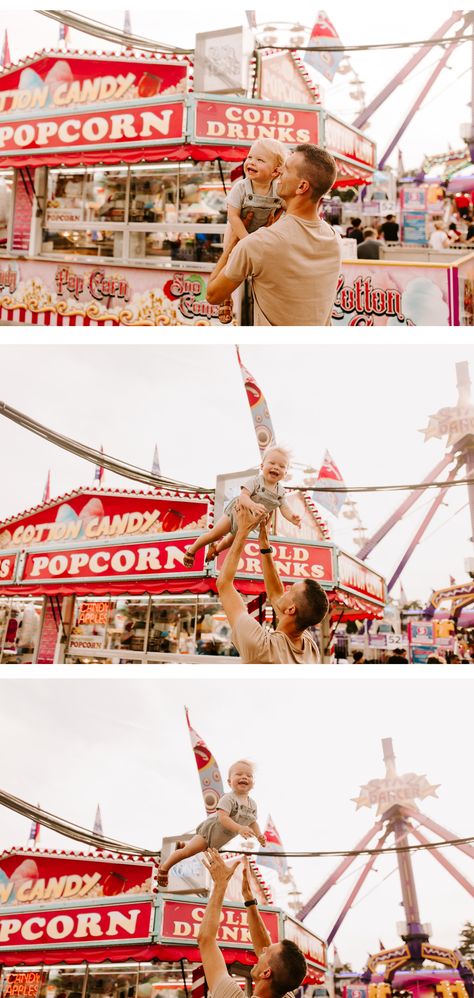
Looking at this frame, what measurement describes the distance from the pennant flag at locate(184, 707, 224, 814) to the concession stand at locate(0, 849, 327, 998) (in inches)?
9.6

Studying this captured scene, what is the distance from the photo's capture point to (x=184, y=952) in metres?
3.38

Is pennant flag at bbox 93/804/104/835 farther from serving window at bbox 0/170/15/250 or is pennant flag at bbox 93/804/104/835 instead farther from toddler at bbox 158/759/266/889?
serving window at bbox 0/170/15/250

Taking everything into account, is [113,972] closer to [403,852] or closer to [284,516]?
[403,852]

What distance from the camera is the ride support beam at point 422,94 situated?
468 centimetres

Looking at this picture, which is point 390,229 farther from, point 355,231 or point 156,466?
point 156,466

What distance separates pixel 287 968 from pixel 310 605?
104 cm

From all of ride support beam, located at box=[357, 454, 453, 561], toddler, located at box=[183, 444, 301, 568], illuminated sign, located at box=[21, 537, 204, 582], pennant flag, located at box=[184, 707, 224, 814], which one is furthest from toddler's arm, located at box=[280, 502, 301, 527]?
pennant flag, located at box=[184, 707, 224, 814]

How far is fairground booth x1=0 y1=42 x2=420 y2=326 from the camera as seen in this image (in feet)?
15.6

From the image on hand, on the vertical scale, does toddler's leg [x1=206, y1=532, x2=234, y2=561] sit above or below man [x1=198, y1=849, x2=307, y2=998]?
above

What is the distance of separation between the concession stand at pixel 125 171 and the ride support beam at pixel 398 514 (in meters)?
1.38

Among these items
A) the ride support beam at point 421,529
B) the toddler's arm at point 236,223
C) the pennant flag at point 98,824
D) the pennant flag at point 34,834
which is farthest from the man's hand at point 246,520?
the pennant flag at point 34,834

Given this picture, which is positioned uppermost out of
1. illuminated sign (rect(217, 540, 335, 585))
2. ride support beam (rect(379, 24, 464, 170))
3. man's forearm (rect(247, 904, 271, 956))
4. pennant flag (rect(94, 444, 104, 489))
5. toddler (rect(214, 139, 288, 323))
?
ride support beam (rect(379, 24, 464, 170))

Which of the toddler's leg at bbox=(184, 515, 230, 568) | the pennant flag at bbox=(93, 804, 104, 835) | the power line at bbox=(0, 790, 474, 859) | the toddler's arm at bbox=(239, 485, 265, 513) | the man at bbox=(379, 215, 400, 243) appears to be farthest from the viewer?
the man at bbox=(379, 215, 400, 243)

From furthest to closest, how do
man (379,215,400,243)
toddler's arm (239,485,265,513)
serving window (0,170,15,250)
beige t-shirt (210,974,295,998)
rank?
man (379,215,400,243) → serving window (0,170,15,250) → toddler's arm (239,485,265,513) → beige t-shirt (210,974,295,998)
